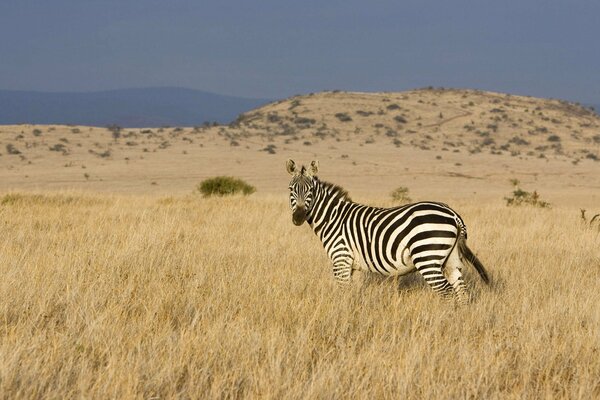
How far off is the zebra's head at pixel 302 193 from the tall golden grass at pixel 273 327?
772 mm

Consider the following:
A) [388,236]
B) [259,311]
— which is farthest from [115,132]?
[259,311]

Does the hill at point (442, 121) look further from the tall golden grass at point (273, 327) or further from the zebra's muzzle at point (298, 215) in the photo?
the zebra's muzzle at point (298, 215)

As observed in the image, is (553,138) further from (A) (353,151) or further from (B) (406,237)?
(B) (406,237)

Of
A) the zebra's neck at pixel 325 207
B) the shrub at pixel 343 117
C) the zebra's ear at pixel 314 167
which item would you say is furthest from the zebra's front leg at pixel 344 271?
the shrub at pixel 343 117

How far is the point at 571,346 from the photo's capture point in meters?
5.27

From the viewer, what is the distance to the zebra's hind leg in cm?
641

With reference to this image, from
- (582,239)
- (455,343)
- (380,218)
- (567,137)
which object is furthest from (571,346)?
(567,137)

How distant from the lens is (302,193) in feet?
23.7

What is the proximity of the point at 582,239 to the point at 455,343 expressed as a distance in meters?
7.46

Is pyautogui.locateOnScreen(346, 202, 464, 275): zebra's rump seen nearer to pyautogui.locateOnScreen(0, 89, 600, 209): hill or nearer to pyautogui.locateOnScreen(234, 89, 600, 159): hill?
pyautogui.locateOnScreen(0, 89, 600, 209): hill

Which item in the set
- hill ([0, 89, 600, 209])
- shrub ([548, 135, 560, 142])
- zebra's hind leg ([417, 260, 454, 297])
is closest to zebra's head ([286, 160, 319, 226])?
zebra's hind leg ([417, 260, 454, 297])

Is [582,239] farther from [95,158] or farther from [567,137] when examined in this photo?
[567,137]

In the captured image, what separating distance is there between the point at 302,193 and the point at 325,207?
368 millimetres

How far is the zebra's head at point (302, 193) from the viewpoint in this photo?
719 centimetres
